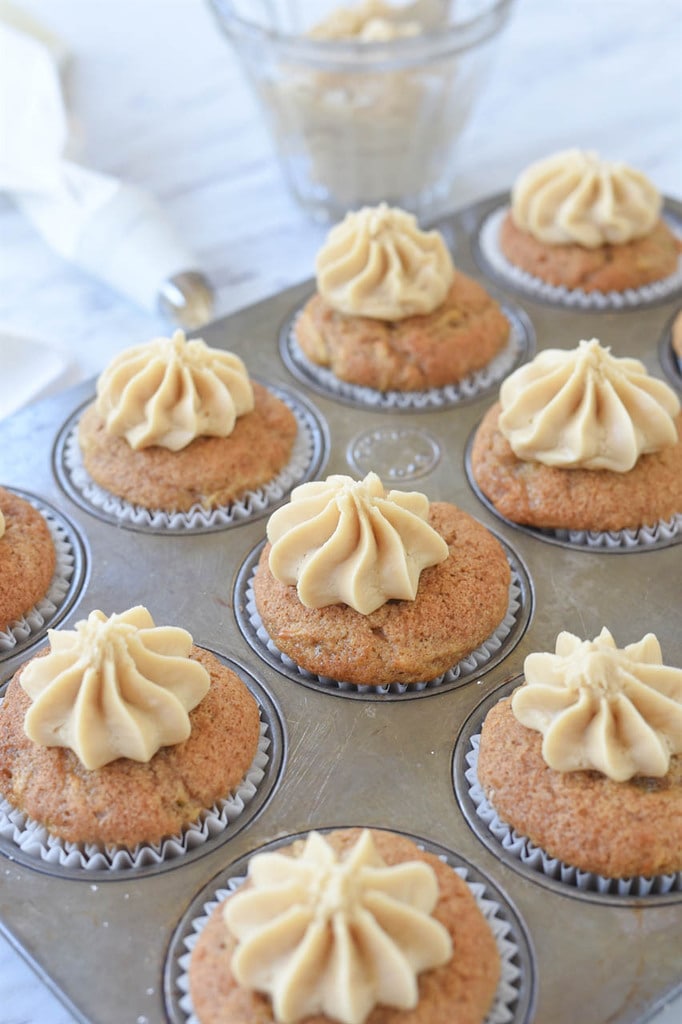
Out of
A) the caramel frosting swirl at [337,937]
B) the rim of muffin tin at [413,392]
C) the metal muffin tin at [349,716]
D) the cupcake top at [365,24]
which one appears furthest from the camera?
the cupcake top at [365,24]

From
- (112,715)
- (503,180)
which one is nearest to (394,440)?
(112,715)

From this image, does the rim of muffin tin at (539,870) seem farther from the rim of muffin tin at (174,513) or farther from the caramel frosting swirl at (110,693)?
the rim of muffin tin at (174,513)

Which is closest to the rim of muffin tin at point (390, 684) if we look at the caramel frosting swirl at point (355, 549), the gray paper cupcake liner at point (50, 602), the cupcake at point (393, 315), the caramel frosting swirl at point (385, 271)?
the caramel frosting swirl at point (355, 549)

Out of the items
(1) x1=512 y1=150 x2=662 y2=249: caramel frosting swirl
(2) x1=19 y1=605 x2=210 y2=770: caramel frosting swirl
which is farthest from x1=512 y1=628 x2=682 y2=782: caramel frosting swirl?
(1) x1=512 y1=150 x2=662 y2=249: caramel frosting swirl

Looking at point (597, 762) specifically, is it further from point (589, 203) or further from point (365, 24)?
point (365, 24)

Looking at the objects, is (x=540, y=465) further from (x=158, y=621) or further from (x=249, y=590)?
(x=158, y=621)
